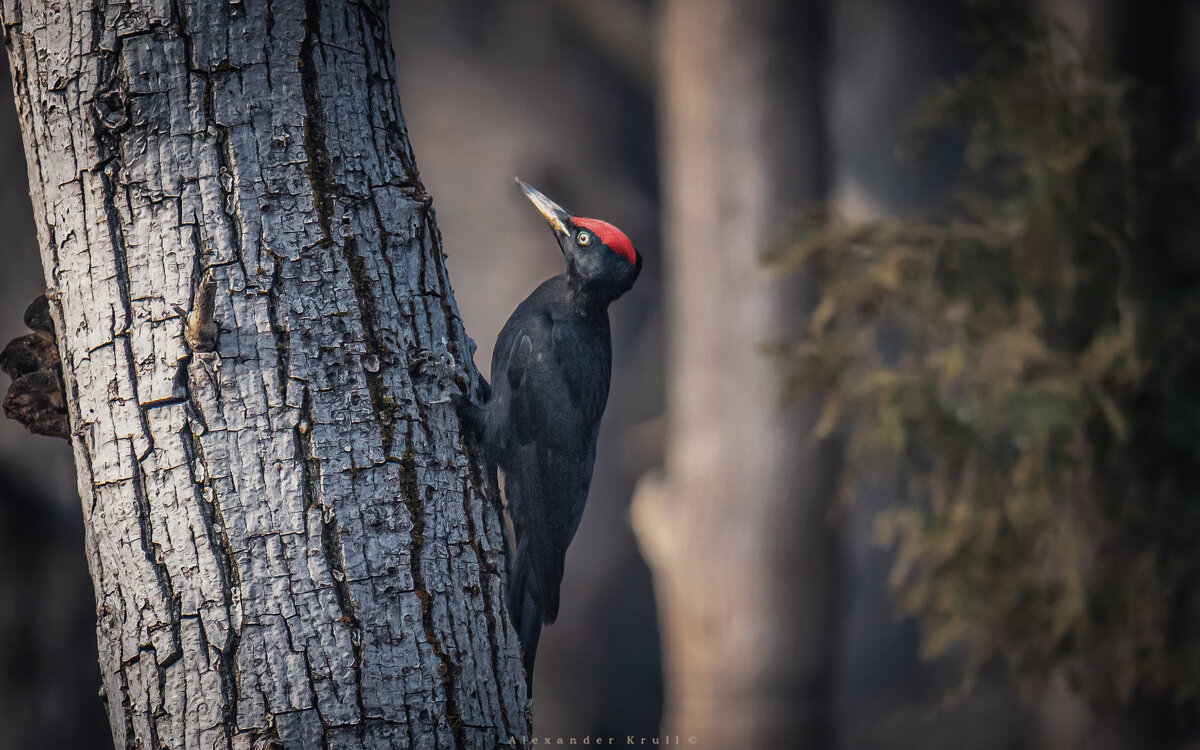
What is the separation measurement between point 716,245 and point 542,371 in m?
3.05

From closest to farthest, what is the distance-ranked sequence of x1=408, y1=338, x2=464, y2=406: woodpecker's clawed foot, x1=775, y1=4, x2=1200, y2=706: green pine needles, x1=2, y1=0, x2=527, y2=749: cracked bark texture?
x1=2, y1=0, x2=527, y2=749: cracked bark texture → x1=408, y1=338, x2=464, y2=406: woodpecker's clawed foot → x1=775, y1=4, x2=1200, y2=706: green pine needles

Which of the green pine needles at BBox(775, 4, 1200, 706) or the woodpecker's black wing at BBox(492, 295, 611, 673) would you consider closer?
the woodpecker's black wing at BBox(492, 295, 611, 673)

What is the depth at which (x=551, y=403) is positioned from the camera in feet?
8.04

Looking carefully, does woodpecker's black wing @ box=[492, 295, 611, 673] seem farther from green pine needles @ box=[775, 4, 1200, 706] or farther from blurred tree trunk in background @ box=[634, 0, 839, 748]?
blurred tree trunk in background @ box=[634, 0, 839, 748]

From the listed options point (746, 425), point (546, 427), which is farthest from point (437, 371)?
point (746, 425)

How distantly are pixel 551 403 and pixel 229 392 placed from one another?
1085 millimetres

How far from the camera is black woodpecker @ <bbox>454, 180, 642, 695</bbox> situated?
7.50ft

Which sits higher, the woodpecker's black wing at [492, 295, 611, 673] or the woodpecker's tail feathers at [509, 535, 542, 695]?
the woodpecker's black wing at [492, 295, 611, 673]

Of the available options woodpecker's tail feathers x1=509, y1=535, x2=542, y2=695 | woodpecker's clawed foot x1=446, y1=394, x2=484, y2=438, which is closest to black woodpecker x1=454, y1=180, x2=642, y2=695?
woodpecker's tail feathers x1=509, y1=535, x2=542, y2=695

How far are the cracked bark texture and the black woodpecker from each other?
60 centimetres

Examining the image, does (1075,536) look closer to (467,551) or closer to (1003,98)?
(1003,98)

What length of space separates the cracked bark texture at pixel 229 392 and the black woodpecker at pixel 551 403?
1.98 feet

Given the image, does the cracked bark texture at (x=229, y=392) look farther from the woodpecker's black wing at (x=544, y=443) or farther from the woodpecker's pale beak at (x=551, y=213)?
the woodpecker's pale beak at (x=551, y=213)

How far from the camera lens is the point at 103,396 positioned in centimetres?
150
